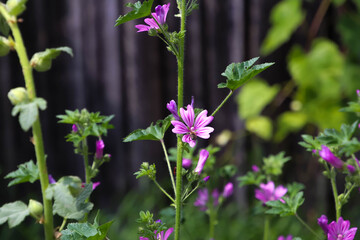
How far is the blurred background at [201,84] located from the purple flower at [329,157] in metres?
1.28

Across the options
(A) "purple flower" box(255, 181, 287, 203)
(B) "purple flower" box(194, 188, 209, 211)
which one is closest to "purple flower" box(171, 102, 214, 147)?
(A) "purple flower" box(255, 181, 287, 203)

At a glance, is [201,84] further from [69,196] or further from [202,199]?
[69,196]

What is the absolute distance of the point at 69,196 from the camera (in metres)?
0.72

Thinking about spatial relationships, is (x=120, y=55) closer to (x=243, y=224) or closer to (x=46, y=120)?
(x=46, y=120)

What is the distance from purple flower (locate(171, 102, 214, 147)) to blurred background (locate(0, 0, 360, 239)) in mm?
1405

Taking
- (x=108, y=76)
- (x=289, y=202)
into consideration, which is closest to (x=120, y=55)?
(x=108, y=76)

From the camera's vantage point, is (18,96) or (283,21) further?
(283,21)

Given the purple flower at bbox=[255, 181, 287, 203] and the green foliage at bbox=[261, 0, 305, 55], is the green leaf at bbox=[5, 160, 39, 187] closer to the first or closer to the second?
the purple flower at bbox=[255, 181, 287, 203]

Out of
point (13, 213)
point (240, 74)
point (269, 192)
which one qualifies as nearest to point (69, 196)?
point (13, 213)

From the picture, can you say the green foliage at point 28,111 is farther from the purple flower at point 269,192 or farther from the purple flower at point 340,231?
the purple flower at point 269,192

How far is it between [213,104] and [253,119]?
0.31 meters

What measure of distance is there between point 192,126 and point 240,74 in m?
0.12

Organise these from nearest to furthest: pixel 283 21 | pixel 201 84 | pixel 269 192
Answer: pixel 269 192 → pixel 283 21 → pixel 201 84

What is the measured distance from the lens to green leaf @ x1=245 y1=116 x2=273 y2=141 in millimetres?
2656
